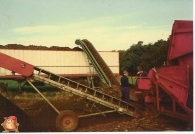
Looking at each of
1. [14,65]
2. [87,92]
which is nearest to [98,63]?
[87,92]

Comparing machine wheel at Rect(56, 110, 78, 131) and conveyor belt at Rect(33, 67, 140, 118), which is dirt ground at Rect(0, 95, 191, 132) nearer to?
machine wheel at Rect(56, 110, 78, 131)

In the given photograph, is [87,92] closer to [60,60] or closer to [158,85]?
[158,85]

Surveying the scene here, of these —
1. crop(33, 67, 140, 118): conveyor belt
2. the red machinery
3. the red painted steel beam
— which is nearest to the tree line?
the red machinery

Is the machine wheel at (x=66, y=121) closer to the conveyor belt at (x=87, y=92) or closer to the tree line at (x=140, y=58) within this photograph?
the conveyor belt at (x=87, y=92)

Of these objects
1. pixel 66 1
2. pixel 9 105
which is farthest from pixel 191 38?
pixel 9 105

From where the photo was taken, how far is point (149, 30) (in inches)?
220

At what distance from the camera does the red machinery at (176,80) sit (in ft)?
14.0

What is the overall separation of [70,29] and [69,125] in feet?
8.28

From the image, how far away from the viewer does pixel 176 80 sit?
14.5 feet

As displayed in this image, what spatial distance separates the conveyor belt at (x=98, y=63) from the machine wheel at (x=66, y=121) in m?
3.64

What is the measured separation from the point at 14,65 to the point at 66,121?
4.61 feet

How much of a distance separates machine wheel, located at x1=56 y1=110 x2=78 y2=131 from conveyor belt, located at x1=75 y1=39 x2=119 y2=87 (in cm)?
364

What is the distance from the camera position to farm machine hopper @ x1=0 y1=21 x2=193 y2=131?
4.26m

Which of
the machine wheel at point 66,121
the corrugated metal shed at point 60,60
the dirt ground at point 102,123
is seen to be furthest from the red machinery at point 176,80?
the corrugated metal shed at point 60,60
